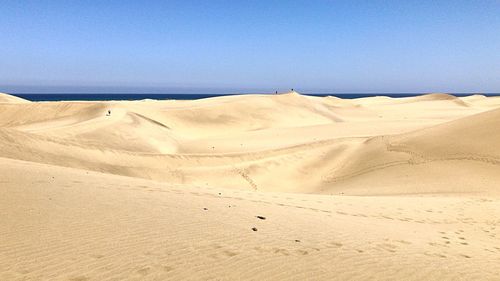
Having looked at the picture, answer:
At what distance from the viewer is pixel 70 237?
482cm

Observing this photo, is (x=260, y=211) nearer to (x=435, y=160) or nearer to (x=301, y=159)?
(x=435, y=160)

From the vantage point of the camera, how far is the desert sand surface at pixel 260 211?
440 centimetres

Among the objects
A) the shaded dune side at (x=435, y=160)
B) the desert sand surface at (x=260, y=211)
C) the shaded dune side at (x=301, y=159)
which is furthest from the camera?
the shaded dune side at (x=301, y=159)

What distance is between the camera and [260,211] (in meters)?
7.10

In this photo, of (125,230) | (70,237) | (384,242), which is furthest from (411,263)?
(70,237)

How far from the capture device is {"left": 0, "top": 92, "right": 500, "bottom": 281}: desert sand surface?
14.4 ft

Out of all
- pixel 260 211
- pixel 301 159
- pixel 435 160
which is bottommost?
pixel 301 159

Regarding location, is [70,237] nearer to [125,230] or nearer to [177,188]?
[125,230]

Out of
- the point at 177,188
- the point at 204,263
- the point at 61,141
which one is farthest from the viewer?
the point at 61,141

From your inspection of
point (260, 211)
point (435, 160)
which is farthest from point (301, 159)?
point (260, 211)

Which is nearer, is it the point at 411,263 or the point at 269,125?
the point at 411,263

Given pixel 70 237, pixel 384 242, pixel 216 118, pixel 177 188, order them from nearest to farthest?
pixel 70 237 < pixel 384 242 < pixel 177 188 < pixel 216 118

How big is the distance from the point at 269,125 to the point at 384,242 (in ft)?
104

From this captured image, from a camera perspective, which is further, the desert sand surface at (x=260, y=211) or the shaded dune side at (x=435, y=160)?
the shaded dune side at (x=435, y=160)
